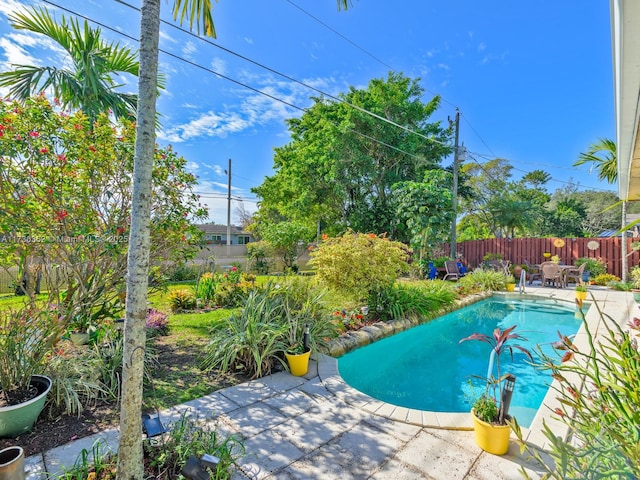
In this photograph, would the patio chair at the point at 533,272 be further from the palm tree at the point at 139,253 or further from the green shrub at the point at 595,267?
the palm tree at the point at 139,253

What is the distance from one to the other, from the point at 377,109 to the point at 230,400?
46.1 ft

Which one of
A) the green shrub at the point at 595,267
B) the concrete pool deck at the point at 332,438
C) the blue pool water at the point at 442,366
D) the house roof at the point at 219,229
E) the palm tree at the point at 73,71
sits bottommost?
the blue pool water at the point at 442,366

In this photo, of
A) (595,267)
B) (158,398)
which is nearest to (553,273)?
(595,267)

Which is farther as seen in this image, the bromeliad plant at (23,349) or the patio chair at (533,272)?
the patio chair at (533,272)

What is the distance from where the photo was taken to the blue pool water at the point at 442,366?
4.07 meters

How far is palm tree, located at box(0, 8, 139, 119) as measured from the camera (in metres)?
4.88

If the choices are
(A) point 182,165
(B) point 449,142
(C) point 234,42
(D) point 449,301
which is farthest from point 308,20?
(B) point 449,142

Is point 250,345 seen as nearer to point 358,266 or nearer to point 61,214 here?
point 61,214

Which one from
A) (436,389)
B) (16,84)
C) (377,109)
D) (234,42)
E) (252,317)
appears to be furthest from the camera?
(377,109)

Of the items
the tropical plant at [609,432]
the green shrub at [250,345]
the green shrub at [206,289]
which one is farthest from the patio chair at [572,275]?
the tropical plant at [609,432]

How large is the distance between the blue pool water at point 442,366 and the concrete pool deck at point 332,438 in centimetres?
64

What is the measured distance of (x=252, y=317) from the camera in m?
4.07

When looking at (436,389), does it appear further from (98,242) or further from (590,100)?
(590,100)

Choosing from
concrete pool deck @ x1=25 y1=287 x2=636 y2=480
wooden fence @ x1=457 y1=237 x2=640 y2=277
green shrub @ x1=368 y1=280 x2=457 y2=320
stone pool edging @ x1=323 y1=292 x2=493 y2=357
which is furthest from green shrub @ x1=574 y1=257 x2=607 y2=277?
concrete pool deck @ x1=25 y1=287 x2=636 y2=480
